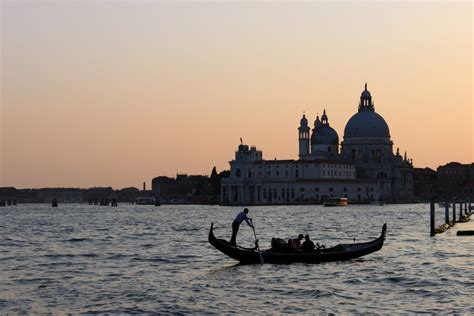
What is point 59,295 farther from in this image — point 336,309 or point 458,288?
point 458,288

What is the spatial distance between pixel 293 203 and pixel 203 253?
154070 mm

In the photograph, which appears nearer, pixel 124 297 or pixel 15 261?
pixel 124 297

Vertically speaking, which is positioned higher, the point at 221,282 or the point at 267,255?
the point at 267,255

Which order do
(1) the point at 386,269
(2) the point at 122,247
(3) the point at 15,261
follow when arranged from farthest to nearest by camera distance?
(2) the point at 122,247 < (3) the point at 15,261 < (1) the point at 386,269

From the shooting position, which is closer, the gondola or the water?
the water

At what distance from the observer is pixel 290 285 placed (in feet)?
103

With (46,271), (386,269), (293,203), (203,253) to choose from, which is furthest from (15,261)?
(293,203)

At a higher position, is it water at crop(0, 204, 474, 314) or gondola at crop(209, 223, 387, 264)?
gondola at crop(209, 223, 387, 264)

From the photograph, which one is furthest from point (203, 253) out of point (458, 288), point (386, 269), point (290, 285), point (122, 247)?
point (458, 288)

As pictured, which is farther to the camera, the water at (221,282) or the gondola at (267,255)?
the gondola at (267,255)

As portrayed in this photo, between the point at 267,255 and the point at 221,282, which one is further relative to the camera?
the point at 267,255

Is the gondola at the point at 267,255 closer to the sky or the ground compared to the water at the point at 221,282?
closer to the sky

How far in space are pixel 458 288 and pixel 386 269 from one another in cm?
629

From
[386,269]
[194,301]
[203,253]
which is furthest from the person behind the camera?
[203,253]
